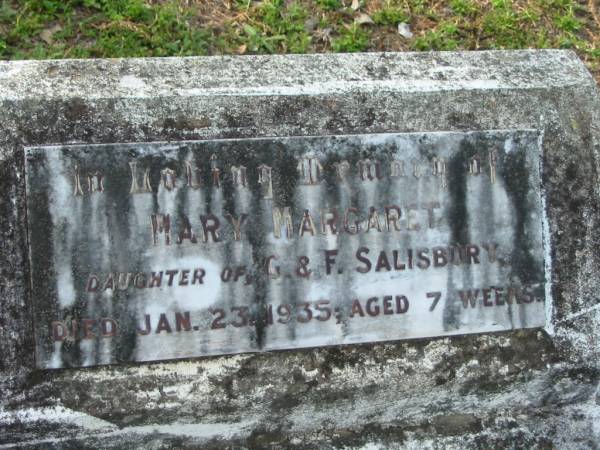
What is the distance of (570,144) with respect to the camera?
243 centimetres

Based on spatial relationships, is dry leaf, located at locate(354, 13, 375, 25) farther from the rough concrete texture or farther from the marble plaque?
the marble plaque

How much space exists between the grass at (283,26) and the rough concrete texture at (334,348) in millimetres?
A: 986

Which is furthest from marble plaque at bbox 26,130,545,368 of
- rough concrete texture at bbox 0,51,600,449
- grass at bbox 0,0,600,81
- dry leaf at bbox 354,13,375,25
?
dry leaf at bbox 354,13,375,25

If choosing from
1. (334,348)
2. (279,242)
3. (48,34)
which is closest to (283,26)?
(48,34)

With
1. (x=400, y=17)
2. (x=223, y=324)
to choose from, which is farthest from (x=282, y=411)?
(x=400, y=17)

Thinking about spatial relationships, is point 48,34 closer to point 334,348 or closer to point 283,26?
point 283,26

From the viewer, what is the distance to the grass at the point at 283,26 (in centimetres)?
321

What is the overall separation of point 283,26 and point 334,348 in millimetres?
1889

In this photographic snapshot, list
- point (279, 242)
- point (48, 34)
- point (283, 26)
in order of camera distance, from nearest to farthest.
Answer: point (279, 242)
point (48, 34)
point (283, 26)

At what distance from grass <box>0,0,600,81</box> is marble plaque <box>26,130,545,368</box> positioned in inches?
51.7

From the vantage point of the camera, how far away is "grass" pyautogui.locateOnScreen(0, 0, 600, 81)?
10.5 feet

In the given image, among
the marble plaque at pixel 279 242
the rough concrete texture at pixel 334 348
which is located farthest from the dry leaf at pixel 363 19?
the marble plaque at pixel 279 242

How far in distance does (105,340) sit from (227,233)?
0.52 meters

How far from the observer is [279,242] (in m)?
2.20
